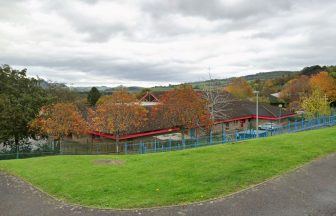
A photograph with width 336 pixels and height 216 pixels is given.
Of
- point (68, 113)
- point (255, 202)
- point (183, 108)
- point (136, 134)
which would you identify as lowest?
point (255, 202)

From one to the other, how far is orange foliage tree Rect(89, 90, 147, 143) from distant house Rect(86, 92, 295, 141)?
4.21 feet

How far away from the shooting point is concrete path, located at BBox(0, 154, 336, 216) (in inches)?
423

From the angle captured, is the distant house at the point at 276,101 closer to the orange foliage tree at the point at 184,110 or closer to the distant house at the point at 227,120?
the distant house at the point at 227,120

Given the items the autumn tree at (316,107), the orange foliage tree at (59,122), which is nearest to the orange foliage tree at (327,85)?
the autumn tree at (316,107)

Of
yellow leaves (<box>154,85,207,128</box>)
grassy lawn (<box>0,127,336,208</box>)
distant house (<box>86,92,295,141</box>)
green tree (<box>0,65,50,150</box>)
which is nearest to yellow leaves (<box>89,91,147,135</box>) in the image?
distant house (<box>86,92,295,141</box>)

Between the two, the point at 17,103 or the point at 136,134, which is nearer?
the point at 17,103

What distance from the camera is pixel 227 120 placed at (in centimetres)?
4428

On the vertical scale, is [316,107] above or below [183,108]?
below

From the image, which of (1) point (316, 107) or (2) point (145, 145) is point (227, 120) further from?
(2) point (145, 145)

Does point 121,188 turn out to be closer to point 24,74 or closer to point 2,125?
point 2,125

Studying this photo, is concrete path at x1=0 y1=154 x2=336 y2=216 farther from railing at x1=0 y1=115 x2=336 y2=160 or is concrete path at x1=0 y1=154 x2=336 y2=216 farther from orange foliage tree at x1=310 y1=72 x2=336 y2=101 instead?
Result: orange foliage tree at x1=310 y1=72 x2=336 y2=101

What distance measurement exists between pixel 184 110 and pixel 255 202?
20.5 meters

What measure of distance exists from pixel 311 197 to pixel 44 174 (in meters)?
11.5

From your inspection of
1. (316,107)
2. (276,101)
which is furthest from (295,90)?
(316,107)
